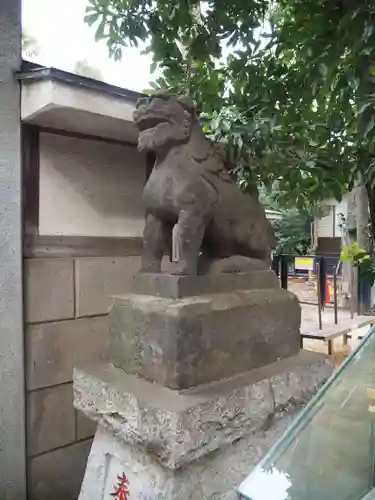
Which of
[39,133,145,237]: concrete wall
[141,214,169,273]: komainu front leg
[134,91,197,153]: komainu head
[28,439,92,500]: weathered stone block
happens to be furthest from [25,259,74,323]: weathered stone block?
[134,91,197,153]: komainu head

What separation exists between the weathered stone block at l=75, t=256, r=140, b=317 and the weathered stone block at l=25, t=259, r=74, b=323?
0.16ft

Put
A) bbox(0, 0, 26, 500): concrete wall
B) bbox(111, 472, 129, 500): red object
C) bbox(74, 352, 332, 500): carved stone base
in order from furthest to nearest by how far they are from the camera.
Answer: bbox(0, 0, 26, 500): concrete wall < bbox(111, 472, 129, 500): red object < bbox(74, 352, 332, 500): carved stone base

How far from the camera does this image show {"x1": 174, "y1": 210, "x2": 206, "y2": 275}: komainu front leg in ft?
5.07

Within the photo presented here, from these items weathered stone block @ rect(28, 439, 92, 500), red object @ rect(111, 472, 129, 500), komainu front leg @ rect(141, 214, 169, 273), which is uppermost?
komainu front leg @ rect(141, 214, 169, 273)

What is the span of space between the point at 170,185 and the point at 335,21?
1192mm

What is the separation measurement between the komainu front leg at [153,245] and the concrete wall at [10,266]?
2.10 feet

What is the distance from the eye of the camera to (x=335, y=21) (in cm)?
195

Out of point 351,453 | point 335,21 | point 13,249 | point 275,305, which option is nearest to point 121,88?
point 13,249

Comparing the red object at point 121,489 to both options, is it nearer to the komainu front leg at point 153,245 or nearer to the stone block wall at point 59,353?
the stone block wall at point 59,353

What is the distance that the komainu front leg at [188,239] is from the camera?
154 cm

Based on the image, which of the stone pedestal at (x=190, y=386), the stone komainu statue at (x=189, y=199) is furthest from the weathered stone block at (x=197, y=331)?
the stone komainu statue at (x=189, y=199)

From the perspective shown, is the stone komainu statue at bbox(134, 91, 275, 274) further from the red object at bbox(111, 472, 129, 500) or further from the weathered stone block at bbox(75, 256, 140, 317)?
the red object at bbox(111, 472, 129, 500)

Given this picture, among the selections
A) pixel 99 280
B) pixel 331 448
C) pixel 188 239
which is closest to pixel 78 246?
pixel 99 280

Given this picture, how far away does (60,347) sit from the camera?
2098 mm
